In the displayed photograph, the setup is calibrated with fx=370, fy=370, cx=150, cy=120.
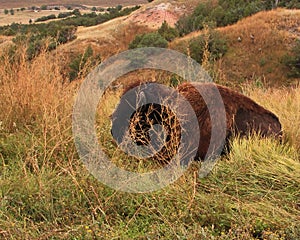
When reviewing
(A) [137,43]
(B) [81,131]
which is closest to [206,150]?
(B) [81,131]

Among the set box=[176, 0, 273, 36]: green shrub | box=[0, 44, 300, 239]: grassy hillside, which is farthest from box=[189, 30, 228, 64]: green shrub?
box=[0, 44, 300, 239]: grassy hillside

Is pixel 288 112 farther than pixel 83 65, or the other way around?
pixel 83 65

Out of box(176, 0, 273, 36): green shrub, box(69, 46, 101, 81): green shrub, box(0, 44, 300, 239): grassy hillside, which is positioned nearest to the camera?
box(0, 44, 300, 239): grassy hillside

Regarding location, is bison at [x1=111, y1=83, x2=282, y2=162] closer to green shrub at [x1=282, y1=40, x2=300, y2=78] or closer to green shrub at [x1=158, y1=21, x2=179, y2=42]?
green shrub at [x1=282, y1=40, x2=300, y2=78]

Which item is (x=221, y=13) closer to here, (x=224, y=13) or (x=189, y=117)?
(x=224, y=13)

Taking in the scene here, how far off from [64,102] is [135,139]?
1.33m

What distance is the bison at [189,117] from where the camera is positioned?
3051 mm

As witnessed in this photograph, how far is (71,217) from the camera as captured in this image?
239cm

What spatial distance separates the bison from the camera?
305cm

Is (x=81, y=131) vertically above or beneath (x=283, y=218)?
above

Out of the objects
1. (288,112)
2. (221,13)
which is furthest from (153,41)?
(288,112)

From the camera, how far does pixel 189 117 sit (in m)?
3.15

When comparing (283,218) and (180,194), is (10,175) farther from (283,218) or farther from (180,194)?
(283,218)

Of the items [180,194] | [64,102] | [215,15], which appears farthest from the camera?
[215,15]
